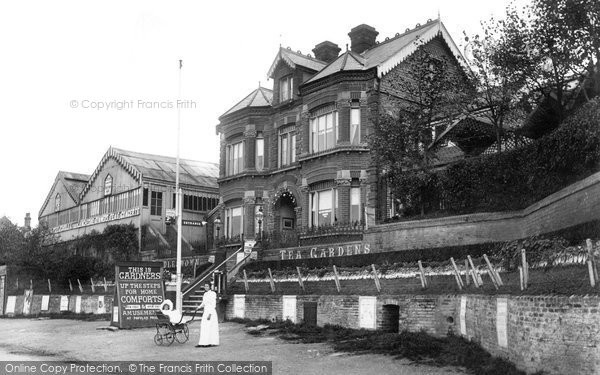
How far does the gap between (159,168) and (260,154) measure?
1400cm

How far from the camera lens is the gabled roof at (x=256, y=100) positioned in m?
38.2

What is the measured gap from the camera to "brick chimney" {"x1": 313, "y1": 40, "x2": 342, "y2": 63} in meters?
39.8

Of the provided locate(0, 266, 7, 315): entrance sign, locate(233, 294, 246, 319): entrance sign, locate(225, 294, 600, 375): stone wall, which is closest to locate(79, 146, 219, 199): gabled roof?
locate(0, 266, 7, 315): entrance sign

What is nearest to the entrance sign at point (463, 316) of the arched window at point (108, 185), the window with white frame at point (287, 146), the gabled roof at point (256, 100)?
the window with white frame at point (287, 146)

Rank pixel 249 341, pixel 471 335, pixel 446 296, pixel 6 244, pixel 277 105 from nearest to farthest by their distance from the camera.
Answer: pixel 471 335, pixel 446 296, pixel 249 341, pixel 277 105, pixel 6 244

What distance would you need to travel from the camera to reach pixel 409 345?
15.7 m

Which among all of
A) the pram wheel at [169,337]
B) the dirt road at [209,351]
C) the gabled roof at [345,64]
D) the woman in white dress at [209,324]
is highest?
the gabled roof at [345,64]

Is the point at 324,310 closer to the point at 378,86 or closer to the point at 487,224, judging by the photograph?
the point at 487,224

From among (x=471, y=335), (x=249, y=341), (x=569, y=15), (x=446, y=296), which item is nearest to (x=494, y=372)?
(x=471, y=335)

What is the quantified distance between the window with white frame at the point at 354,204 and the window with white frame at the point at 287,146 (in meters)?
5.45

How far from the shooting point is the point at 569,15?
2033 centimetres

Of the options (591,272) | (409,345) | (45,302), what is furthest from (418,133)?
(45,302)

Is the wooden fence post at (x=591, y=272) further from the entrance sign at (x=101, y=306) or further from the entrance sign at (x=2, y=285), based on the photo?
the entrance sign at (x=2, y=285)

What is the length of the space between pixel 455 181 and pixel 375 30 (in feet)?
53.8
